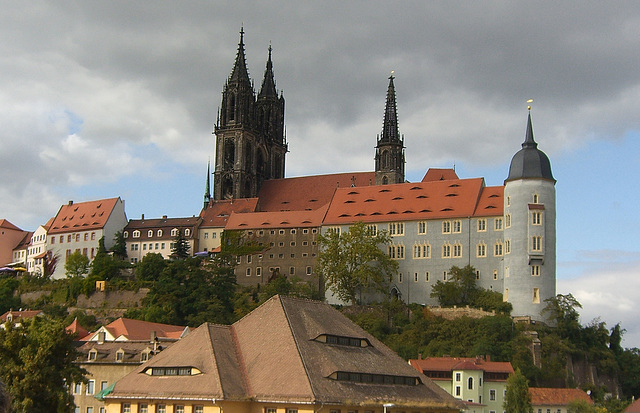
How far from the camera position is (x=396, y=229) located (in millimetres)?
115375

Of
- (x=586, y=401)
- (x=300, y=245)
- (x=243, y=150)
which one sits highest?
(x=243, y=150)

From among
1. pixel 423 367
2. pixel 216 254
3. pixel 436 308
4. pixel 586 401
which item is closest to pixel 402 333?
pixel 436 308

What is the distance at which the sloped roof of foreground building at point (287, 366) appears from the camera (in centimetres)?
4356

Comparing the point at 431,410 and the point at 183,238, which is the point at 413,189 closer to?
the point at 183,238

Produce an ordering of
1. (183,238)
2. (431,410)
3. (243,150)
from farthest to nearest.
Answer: (243,150) < (183,238) < (431,410)

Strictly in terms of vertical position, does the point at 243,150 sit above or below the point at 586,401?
above

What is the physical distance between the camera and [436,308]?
104312mm

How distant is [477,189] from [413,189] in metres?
9.23

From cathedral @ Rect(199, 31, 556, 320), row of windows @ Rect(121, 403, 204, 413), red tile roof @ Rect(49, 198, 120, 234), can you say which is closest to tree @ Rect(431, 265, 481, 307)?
cathedral @ Rect(199, 31, 556, 320)

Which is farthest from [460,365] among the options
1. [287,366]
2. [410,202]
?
[287,366]

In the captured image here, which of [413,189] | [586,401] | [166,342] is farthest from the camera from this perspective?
[413,189]

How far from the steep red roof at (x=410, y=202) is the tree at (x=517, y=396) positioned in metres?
31.6

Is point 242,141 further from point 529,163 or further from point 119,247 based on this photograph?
point 529,163

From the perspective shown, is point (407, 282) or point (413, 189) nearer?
point (407, 282)
